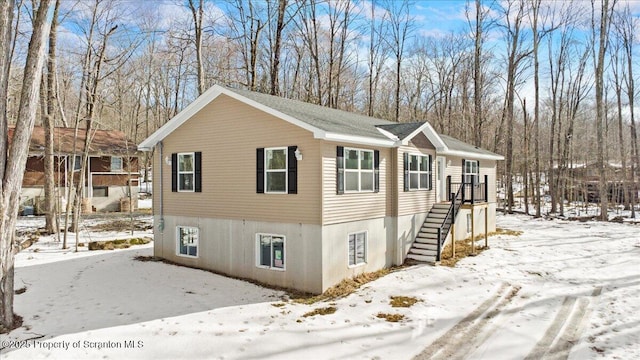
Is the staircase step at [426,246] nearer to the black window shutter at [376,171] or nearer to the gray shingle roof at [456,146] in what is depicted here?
the black window shutter at [376,171]

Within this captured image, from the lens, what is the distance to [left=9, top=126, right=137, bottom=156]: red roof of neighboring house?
26.6 metres

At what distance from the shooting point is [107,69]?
798 inches

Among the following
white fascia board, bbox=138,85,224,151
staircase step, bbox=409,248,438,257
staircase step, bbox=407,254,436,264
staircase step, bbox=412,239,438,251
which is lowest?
staircase step, bbox=407,254,436,264

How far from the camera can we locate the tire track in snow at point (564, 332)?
7309mm

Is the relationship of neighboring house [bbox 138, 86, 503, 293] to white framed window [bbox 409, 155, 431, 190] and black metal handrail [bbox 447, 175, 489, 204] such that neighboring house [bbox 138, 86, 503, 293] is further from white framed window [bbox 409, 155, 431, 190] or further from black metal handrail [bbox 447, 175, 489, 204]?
black metal handrail [bbox 447, 175, 489, 204]

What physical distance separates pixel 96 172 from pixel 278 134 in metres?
23.0

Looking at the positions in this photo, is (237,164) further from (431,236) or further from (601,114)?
(601,114)

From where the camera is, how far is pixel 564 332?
826 cm

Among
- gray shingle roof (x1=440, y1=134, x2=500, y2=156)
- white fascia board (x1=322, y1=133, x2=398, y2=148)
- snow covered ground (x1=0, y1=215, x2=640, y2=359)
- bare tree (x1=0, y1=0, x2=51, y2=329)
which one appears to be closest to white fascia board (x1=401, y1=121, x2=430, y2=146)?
white fascia board (x1=322, y1=133, x2=398, y2=148)

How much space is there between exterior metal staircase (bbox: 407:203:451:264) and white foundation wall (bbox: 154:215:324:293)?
16.2ft

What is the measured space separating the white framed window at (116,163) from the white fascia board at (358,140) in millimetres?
24345

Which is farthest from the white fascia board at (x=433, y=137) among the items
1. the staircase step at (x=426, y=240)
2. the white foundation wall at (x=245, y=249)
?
the white foundation wall at (x=245, y=249)

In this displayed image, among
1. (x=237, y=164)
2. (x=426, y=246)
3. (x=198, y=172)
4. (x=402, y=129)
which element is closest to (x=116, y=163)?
(x=198, y=172)

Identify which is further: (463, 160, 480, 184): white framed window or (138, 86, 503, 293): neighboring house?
(463, 160, 480, 184): white framed window
